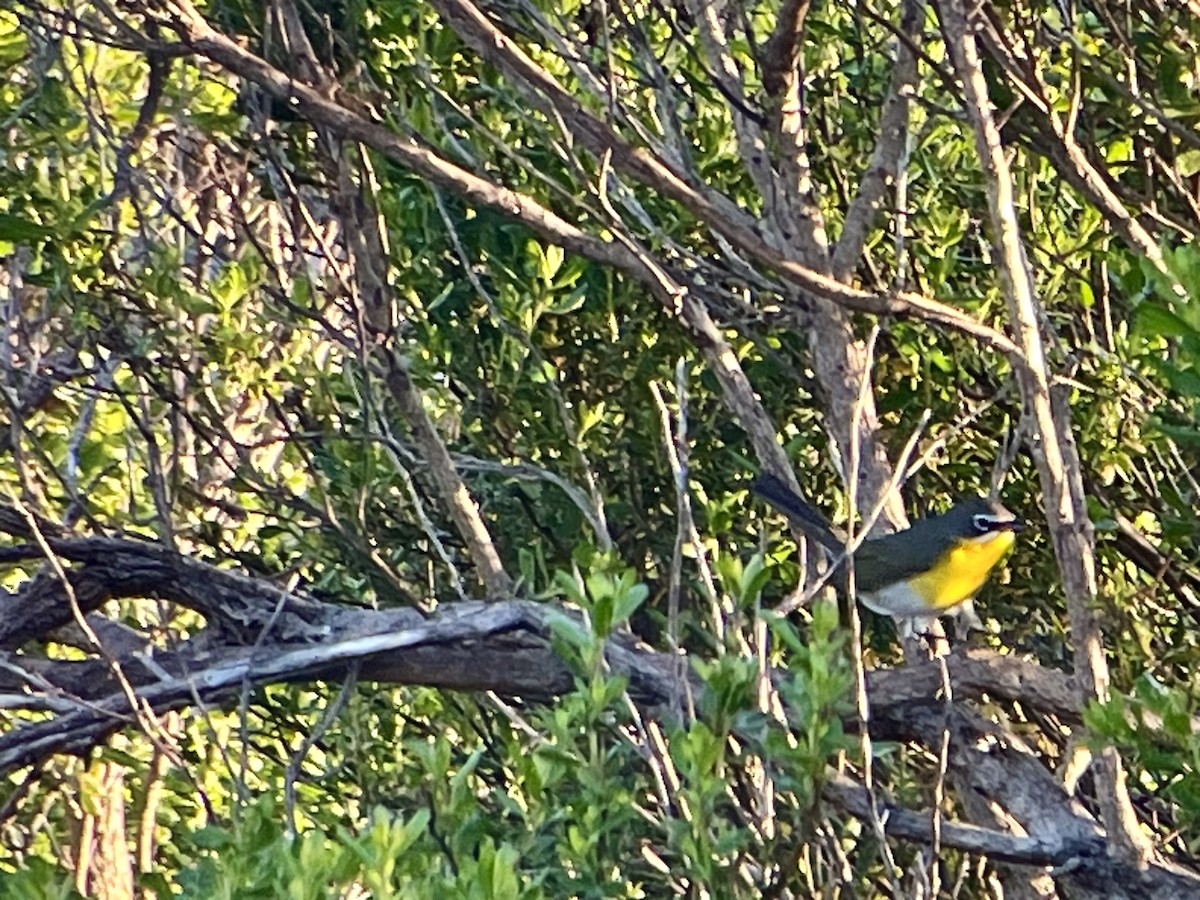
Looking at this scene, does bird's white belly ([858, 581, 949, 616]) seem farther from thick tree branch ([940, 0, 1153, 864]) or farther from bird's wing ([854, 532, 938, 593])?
thick tree branch ([940, 0, 1153, 864])

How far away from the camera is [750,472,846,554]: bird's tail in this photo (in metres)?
2.91

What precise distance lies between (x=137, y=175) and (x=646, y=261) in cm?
103

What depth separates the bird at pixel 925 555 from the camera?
2.95 meters

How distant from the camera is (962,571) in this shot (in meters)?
2.93

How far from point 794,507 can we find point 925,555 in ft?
1.63

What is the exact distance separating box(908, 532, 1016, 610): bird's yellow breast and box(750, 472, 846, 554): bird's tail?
0.63 ft

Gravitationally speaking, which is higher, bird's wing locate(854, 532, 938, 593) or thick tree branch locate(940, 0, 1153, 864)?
thick tree branch locate(940, 0, 1153, 864)

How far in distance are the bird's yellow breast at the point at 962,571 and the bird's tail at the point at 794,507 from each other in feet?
0.63

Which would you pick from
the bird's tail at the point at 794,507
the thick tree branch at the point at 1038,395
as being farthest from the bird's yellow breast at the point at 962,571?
the thick tree branch at the point at 1038,395

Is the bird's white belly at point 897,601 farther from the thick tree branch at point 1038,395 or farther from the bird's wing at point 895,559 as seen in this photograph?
the thick tree branch at point 1038,395

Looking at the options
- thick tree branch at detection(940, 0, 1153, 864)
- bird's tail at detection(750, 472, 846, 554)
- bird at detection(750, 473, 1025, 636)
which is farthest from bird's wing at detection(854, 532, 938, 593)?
thick tree branch at detection(940, 0, 1153, 864)

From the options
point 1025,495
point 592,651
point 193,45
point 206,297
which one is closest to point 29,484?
point 206,297

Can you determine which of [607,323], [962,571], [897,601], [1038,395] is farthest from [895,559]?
[1038,395]

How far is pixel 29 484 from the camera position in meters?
3.01
